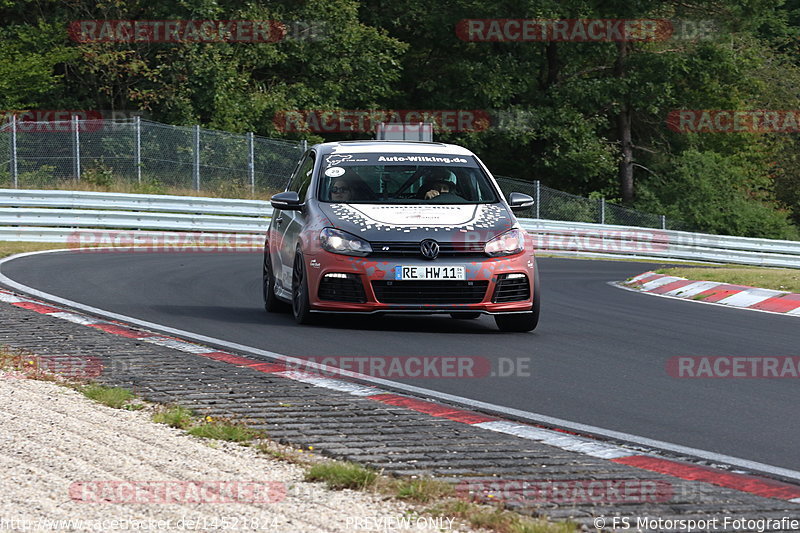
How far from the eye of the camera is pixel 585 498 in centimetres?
509

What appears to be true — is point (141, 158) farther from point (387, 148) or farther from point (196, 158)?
point (387, 148)

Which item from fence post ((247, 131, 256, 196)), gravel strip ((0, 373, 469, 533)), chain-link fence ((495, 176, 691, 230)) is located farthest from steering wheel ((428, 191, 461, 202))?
chain-link fence ((495, 176, 691, 230))

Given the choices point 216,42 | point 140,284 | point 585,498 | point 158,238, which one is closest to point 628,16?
point 216,42

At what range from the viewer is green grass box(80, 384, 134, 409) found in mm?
7156

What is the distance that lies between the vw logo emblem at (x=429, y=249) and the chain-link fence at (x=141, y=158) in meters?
18.6

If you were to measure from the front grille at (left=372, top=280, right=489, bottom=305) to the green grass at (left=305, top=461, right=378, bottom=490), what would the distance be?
17.2 ft

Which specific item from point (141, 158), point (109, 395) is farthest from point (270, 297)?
point (141, 158)

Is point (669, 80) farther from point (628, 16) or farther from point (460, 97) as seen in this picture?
point (460, 97)

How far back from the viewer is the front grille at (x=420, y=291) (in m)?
10.8

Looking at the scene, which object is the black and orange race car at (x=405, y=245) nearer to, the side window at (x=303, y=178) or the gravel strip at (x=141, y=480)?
the side window at (x=303, y=178)

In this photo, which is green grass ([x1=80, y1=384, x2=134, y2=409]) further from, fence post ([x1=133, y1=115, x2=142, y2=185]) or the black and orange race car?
fence post ([x1=133, y1=115, x2=142, y2=185])

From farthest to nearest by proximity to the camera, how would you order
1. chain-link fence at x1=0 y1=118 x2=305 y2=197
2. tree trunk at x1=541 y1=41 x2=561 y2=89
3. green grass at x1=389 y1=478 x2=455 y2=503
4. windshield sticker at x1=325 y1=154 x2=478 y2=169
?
tree trunk at x1=541 y1=41 x2=561 y2=89, chain-link fence at x1=0 y1=118 x2=305 y2=197, windshield sticker at x1=325 y1=154 x2=478 y2=169, green grass at x1=389 y1=478 x2=455 y2=503

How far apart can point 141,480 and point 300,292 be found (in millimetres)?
6028

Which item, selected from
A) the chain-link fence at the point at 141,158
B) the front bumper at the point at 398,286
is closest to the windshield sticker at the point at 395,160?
the front bumper at the point at 398,286
